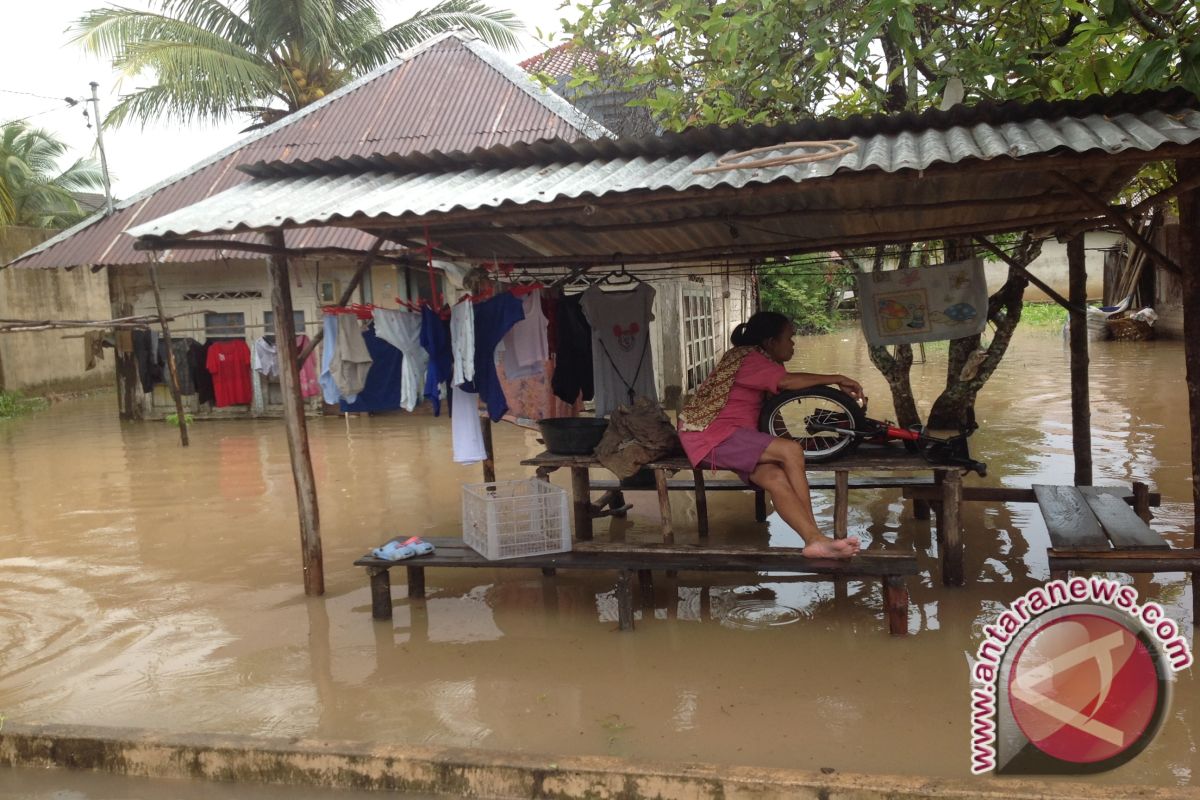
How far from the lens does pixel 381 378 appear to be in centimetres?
638

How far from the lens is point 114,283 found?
16031 millimetres

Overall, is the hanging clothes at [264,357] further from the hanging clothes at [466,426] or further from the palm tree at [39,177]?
the palm tree at [39,177]

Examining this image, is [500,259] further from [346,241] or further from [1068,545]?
[346,241]

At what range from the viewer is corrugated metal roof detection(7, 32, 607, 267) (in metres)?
14.1

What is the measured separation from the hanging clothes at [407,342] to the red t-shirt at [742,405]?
1.80 metres

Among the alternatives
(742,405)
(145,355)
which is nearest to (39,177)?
(145,355)

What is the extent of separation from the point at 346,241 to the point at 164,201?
13.0 feet

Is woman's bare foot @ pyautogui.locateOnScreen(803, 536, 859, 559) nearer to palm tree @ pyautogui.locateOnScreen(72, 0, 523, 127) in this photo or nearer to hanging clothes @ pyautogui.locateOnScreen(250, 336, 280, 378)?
hanging clothes @ pyautogui.locateOnScreen(250, 336, 280, 378)

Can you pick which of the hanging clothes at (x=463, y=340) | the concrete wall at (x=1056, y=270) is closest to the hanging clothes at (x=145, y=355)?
the hanging clothes at (x=463, y=340)

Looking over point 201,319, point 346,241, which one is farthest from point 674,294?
point 201,319

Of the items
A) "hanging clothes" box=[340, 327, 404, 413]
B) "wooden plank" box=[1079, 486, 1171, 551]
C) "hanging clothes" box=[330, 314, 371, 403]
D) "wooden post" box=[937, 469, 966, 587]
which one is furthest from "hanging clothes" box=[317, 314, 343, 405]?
"wooden plank" box=[1079, 486, 1171, 551]

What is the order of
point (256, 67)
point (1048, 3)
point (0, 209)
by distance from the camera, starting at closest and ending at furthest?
point (1048, 3)
point (256, 67)
point (0, 209)

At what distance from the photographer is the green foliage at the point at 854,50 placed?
21.4 ft

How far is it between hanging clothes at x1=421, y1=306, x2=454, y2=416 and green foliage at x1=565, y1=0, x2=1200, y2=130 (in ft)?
11.2
